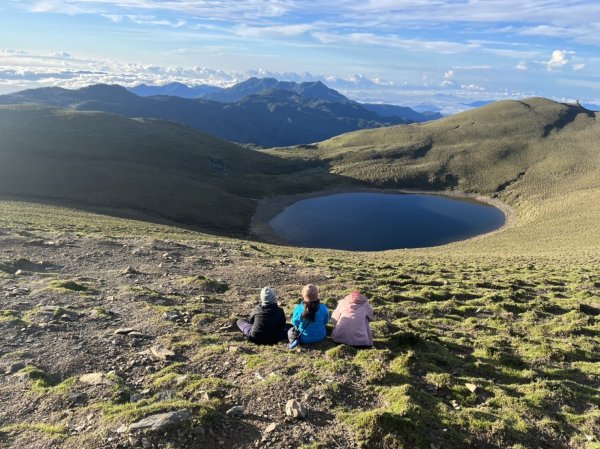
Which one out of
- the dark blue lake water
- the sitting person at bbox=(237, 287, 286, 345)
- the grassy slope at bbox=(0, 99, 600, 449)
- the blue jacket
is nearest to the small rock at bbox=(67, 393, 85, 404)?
the grassy slope at bbox=(0, 99, 600, 449)

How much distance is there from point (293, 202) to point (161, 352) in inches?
4048

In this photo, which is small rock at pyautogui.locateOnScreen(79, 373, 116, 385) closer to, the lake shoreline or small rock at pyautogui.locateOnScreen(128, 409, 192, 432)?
small rock at pyautogui.locateOnScreen(128, 409, 192, 432)

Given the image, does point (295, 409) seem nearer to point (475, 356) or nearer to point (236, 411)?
point (236, 411)

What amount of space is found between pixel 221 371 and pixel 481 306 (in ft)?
48.6

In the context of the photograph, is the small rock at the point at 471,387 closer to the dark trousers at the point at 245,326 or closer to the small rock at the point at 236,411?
the small rock at the point at 236,411

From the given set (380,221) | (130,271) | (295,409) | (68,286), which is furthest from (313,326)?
(380,221)

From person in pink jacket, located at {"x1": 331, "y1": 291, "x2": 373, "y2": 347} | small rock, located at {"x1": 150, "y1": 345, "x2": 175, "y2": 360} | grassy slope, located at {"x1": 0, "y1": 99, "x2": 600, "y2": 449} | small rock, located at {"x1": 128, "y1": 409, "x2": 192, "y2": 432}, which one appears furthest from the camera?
person in pink jacket, located at {"x1": 331, "y1": 291, "x2": 373, "y2": 347}

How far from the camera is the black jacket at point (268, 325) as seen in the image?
43.6 ft

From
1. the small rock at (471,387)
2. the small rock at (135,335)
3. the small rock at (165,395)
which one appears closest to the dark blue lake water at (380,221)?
the small rock at (135,335)

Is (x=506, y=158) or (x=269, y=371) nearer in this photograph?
(x=269, y=371)

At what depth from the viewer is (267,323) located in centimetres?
1330

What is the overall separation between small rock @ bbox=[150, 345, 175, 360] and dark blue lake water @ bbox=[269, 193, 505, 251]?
63.5 meters

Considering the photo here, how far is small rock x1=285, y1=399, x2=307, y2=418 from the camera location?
925 centimetres

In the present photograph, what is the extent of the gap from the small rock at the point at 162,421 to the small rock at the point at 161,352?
3.44 meters
